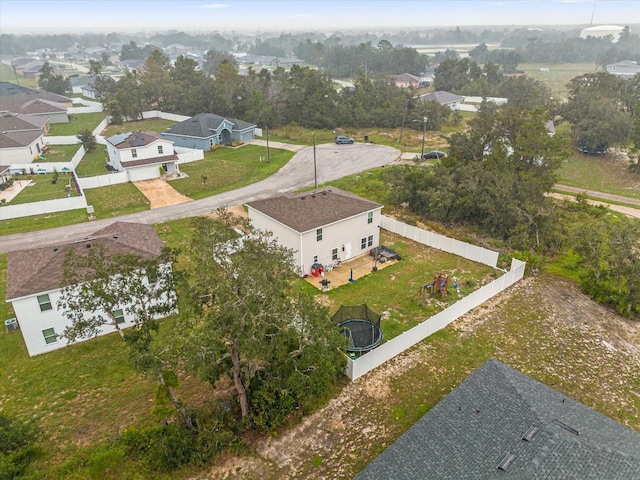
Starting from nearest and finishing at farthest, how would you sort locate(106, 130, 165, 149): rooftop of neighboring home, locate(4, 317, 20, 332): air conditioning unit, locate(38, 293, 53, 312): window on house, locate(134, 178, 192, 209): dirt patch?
locate(38, 293, 53, 312): window on house
locate(4, 317, 20, 332): air conditioning unit
locate(134, 178, 192, 209): dirt patch
locate(106, 130, 165, 149): rooftop of neighboring home

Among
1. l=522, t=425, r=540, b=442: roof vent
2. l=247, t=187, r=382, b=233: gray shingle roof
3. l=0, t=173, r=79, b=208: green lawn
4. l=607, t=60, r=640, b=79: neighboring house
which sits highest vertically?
l=607, t=60, r=640, b=79: neighboring house

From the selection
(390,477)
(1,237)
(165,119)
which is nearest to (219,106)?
(165,119)

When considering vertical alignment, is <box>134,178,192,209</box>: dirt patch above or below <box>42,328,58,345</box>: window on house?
below

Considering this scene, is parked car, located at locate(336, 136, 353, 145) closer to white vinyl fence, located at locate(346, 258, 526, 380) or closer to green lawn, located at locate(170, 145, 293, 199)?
green lawn, located at locate(170, 145, 293, 199)

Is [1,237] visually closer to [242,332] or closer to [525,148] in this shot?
[242,332]

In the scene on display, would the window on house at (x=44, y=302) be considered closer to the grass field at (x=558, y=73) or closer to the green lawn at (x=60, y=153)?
the green lawn at (x=60, y=153)

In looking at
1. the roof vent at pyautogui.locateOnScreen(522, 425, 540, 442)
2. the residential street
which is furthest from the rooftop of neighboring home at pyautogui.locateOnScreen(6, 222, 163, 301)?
the roof vent at pyautogui.locateOnScreen(522, 425, 540, 442)

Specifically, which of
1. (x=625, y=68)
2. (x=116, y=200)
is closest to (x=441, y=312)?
(x=116, y=200)
